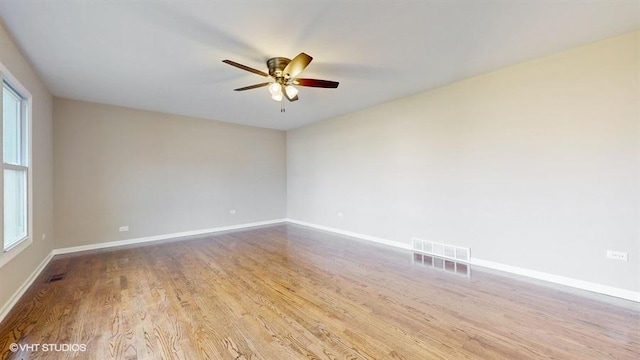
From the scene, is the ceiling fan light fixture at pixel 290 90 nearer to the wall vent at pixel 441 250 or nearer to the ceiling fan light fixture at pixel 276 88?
the ceiling fan light fixture at pixel 276 88

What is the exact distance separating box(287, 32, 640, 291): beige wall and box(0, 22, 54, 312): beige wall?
186 inches

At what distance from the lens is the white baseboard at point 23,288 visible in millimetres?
2279

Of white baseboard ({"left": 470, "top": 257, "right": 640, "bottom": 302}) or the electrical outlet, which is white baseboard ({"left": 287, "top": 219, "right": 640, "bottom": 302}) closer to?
white baseboard ({"left": 470, "top": 257, "right": 640, "bottom": 302})

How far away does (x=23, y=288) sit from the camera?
276 cm

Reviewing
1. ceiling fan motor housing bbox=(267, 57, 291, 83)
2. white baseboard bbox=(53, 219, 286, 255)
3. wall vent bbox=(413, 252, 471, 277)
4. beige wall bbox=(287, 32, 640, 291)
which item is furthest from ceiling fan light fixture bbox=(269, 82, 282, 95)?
white baseboard bbox=(53, 219, 286, 255)

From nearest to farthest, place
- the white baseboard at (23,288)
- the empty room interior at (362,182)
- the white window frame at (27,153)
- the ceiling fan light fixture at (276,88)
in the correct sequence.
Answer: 1. the empty room interior at (362,182)
2. the white baseboard at (23,288)
3. the white window frame at (27,153)
4. the ceiling fan light fixture at (276,88)

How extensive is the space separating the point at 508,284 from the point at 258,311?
9.24 feet

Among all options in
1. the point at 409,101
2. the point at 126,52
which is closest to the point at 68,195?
the point at 126,52

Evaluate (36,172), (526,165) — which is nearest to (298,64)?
(526,165)

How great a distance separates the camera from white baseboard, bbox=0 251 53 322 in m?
2.28

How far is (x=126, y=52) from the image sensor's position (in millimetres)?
2736

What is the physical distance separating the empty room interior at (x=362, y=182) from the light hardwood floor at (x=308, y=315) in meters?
0.02

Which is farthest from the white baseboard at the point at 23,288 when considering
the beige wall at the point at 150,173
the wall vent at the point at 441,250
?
the wall vent at the point at 441,250

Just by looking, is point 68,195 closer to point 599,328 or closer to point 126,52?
point 126,52
